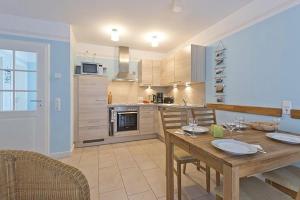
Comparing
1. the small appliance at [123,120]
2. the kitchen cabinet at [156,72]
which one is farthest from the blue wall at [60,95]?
the kitchen cabinet at [156,72]

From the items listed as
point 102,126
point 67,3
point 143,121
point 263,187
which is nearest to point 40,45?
point 67,3

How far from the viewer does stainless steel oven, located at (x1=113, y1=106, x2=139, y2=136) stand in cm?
372

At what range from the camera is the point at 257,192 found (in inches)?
43.2

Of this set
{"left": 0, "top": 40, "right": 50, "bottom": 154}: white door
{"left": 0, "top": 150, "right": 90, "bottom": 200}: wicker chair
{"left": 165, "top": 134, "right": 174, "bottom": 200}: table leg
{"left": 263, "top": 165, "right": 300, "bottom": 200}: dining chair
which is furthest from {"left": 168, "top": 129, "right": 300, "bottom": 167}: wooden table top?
{"left": 0, "top": 40, "right": 50, "bottom": 154}: white door

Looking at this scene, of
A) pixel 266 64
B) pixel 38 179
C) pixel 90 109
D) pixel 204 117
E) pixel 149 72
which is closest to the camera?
pixel 38 179

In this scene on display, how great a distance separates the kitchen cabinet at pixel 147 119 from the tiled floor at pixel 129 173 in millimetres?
551

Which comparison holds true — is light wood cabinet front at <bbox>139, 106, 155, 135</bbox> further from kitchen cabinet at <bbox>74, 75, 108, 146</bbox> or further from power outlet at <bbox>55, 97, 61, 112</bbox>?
power outlet at <bbox>55, 97, 61, 112</bbox>

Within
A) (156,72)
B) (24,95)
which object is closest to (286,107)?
(156,72)

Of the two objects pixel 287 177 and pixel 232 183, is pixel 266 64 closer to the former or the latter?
pixel 287 177

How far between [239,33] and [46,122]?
3.59 metres

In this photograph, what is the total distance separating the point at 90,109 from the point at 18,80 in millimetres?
1330

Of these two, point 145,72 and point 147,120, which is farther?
point 145,72

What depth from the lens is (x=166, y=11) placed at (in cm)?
251

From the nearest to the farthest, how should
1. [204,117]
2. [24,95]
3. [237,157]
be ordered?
[237,157] → [204,117] → [24,95]
